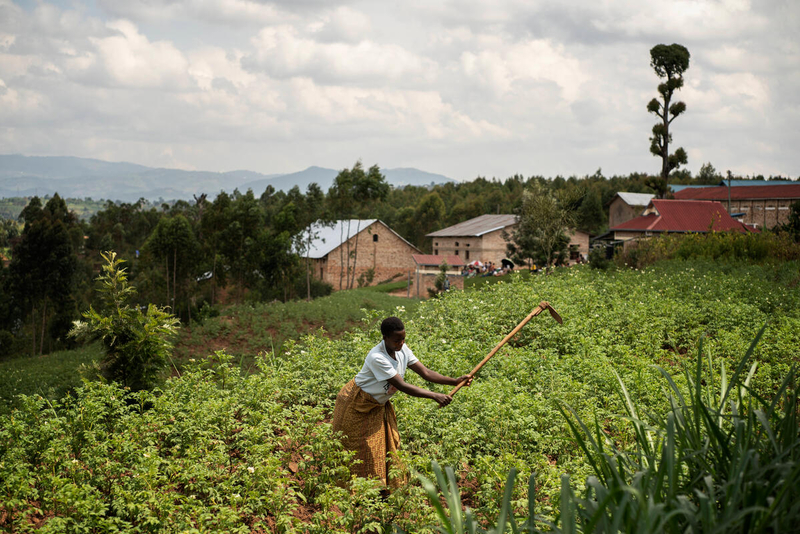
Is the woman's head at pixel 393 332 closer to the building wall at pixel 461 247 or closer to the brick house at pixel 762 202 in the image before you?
the building wall at pixel 461 247

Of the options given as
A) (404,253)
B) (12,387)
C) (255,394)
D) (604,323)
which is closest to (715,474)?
(255,394)

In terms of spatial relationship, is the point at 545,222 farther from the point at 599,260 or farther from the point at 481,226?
the point at 481,226

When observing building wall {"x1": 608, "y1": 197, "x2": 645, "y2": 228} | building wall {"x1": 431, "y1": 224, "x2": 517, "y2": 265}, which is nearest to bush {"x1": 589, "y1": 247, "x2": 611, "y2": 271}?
building wall {"x1": 431, "y1": 224, "x2": 517, "y2": 265}

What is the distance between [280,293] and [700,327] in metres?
26.9

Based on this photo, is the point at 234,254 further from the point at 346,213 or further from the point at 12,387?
the point at 12,387

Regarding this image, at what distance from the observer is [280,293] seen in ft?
112

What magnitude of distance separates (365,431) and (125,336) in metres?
3.55

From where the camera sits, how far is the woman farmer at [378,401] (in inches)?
180

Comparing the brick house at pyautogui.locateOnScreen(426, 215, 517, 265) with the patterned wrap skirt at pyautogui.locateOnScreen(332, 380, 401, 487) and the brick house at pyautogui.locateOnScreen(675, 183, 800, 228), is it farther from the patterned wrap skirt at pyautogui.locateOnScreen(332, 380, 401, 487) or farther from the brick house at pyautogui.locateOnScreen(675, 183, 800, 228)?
the patterned wrap skirt at pyautogui.locateOnScreen(332, 380, 401, 487)

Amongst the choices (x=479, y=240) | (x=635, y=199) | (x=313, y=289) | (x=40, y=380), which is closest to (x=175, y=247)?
(x=313, y=289)

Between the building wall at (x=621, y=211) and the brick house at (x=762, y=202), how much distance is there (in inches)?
229

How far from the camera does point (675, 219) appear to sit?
107 ft

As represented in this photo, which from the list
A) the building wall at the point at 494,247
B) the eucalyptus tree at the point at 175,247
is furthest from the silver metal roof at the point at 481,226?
the eucalyptus tree at the point at 175,247

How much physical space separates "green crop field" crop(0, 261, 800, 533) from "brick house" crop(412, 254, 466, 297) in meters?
21.5
